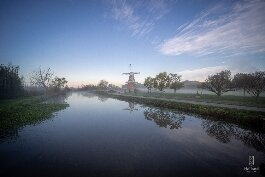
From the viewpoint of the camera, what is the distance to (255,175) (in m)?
8.78

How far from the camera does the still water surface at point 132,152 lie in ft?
30.6

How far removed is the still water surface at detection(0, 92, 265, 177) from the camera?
30.6ft

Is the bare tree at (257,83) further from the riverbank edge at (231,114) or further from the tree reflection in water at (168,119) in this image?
the tree reflection in water at (168,119)

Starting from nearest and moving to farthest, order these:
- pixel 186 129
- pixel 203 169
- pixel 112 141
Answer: pixel 203 169
pixel 112 141
pixel 186 129

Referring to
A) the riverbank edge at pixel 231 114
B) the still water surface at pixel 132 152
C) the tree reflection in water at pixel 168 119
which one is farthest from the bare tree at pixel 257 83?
the still water surface at pixel 132 152

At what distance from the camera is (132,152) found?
1190 centimetres

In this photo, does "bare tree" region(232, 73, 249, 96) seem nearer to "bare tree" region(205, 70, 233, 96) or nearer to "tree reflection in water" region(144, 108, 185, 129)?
"bare tree" region(205, 70, 233, 96)

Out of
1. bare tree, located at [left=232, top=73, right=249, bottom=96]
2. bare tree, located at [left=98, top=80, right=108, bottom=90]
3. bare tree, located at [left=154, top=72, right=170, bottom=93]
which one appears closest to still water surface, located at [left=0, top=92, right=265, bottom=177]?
bare tree, located at [left=232, top=73, right=249, bottom=96]

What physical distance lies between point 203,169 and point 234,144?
5.62m

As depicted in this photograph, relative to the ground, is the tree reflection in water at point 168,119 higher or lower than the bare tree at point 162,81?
lower

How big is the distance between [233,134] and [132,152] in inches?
393

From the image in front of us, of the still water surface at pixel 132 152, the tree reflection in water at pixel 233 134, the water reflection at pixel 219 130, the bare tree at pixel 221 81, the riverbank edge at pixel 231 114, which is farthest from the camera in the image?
the bare tree at pixel 221 81

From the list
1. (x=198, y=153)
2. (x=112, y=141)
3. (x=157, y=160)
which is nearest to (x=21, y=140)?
(x=112, y=141)

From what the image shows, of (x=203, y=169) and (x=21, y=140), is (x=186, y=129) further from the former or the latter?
(x=21, y=140)
